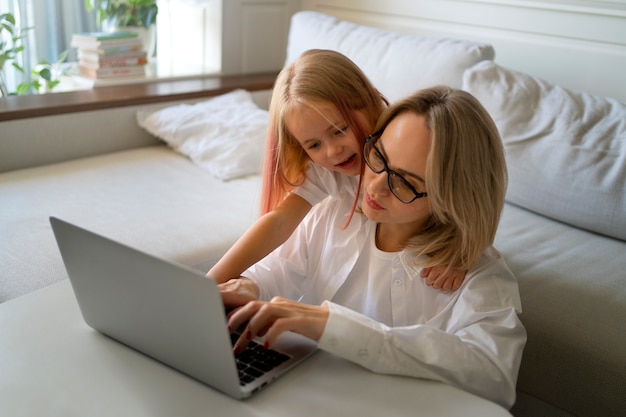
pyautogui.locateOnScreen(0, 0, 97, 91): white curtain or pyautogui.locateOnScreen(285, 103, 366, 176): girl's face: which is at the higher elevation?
pyautogui.locateOnScreen(285, 103, 366, 176): girl's face

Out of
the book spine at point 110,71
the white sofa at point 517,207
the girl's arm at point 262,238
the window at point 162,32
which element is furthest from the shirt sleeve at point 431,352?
the window at point 162,32

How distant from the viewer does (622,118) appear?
189 cm

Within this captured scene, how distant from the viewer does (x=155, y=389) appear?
0.87 meters

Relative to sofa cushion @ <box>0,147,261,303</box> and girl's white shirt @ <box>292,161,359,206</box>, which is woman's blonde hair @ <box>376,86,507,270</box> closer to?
girl's white shirt @ <box>292,161,359,206</box>

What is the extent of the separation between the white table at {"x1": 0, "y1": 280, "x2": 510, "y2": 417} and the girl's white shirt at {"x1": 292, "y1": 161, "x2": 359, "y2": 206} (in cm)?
43

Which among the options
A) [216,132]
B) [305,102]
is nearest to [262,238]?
[305,102]

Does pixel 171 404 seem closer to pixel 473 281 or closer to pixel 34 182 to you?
pixel 473 281

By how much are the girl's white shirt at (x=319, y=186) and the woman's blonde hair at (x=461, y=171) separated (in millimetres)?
280

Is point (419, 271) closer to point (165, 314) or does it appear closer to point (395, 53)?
point (165, 314)

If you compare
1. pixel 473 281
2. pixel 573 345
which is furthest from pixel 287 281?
pixel 573 345

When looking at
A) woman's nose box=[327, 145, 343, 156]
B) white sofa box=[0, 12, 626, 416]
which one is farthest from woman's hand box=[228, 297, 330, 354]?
white sofa box=[0, 12, 626, 416]

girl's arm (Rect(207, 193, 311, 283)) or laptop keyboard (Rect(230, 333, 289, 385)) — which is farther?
girl's arm (Rect(207, 193, 311, 283))

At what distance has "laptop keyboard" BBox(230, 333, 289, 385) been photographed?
0.89m

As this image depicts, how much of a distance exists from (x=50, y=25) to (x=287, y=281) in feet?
8.55
